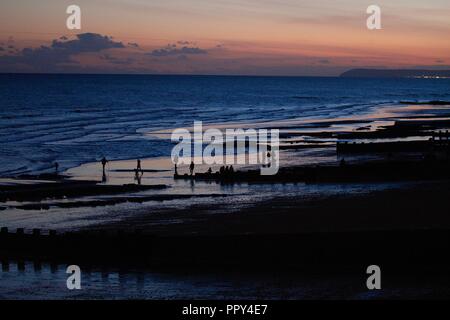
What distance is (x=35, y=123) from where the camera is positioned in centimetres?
9619

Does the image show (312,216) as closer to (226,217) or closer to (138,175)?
(226,217)

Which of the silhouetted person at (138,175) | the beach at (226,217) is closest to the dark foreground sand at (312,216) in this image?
the beach at (226,217)

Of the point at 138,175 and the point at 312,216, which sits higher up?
the point at 138,175

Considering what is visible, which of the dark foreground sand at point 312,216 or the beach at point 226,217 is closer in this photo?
the beach at point 226,217

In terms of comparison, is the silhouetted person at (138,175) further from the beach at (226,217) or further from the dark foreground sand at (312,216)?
the dark foreground sand at (312,216)

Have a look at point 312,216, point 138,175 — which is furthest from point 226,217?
point 138,175

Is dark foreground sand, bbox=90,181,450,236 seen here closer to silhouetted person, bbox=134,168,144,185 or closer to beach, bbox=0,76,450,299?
beach, bbox=0,76,450,299

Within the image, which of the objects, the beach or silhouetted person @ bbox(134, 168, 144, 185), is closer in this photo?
the beach

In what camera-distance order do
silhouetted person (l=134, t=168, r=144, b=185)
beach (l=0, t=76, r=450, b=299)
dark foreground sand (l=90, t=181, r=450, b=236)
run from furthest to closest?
silhouetted person (l=134, t=168, r=144, b=185), dark foreground sand (l=90, t=181, r=450, b=236), beach (l=0, t=76, r=450, b=299)

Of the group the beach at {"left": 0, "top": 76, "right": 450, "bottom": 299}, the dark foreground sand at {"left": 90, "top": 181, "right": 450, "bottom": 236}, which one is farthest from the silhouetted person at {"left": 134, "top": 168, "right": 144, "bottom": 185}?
the dark foreground sand at {"left": 90, "top": 181, "right": 450, "bottom": 236}

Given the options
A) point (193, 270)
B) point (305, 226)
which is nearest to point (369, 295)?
point (193, 270)

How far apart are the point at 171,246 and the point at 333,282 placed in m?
5.23

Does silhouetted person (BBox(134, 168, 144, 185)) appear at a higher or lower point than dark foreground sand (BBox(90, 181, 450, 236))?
higher

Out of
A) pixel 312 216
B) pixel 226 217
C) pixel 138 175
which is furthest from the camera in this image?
pixel 138 175
